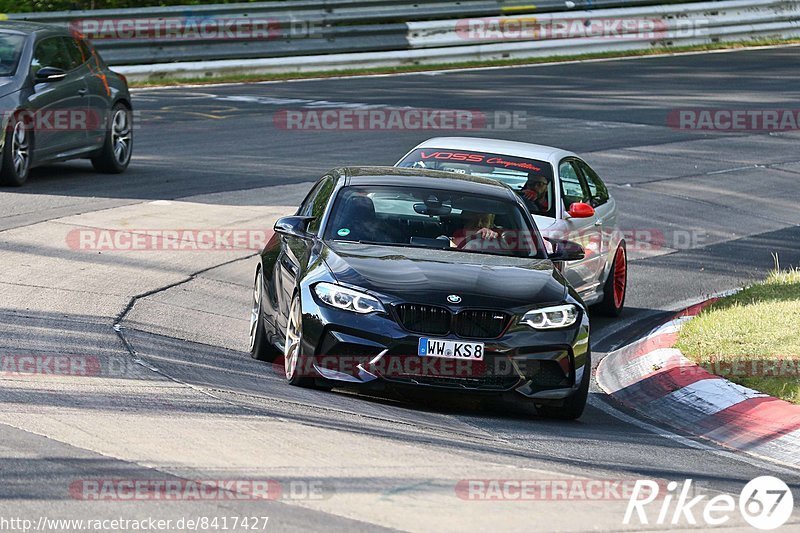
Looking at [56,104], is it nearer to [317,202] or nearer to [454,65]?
[317,202]

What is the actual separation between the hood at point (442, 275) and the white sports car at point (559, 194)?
278 centimetres

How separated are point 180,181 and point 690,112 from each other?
475 inches

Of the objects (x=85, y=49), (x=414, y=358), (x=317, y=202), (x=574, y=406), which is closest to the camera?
(x=414, y=358)

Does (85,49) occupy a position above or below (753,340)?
above

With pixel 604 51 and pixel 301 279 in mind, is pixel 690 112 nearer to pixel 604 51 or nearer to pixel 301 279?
pixel 604 51

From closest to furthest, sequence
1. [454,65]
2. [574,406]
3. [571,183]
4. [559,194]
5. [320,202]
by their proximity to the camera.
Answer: [574,406] < [320,202] < [559,194] < [571,183] < [454,65]

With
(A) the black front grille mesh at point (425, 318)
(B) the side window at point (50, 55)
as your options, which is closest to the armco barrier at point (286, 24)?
(B) the side window at point (50, 55)

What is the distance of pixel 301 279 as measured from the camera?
29.0ft

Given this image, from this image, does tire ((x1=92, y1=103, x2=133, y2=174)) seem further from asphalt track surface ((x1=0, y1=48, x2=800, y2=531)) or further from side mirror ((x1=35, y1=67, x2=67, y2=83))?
side mirror ((x1=35, y1=67, x2=67, y2=83))

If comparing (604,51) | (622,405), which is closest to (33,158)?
Result: (622,405)

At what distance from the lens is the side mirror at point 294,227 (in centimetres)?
955

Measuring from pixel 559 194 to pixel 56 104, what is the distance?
691 cm

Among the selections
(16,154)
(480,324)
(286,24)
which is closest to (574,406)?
(480,324)

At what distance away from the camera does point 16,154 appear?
1579 cm
